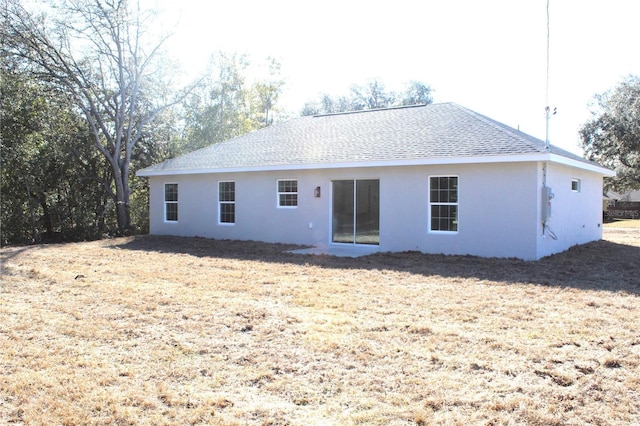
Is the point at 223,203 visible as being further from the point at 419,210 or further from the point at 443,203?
the point at 443,203

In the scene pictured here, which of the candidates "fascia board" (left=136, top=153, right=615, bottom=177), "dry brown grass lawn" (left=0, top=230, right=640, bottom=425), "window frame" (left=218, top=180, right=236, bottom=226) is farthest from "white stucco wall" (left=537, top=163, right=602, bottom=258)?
"window frame" (left=218, top=180, right=236, bottom=226)

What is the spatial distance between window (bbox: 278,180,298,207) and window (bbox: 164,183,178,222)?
4.60 m

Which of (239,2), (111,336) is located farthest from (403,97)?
(111,336)

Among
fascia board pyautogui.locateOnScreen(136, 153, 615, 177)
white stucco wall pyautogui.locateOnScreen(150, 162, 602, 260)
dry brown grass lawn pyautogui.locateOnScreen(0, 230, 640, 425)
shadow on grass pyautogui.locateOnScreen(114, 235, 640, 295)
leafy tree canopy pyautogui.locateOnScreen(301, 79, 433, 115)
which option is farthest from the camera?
leafy tree canopy pyautogui.locateOnScreen(301, 79, 433, 115)

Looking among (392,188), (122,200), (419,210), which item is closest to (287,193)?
(392,188)

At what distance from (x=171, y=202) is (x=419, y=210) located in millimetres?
9292

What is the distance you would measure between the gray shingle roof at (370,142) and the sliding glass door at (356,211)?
84 centimetres

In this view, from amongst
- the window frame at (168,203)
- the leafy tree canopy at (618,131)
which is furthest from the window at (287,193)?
the leafy tree canopy at (618,131)

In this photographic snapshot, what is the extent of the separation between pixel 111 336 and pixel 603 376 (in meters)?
4.67

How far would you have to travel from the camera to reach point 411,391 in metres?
3.91

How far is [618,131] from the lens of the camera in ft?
102

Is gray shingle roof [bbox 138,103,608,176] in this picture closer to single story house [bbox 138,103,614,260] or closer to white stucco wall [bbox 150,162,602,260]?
single story house [bbox 138,103,614,260]

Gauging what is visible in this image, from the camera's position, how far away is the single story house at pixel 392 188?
1128cm

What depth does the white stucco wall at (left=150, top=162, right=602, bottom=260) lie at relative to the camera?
36.7ft
